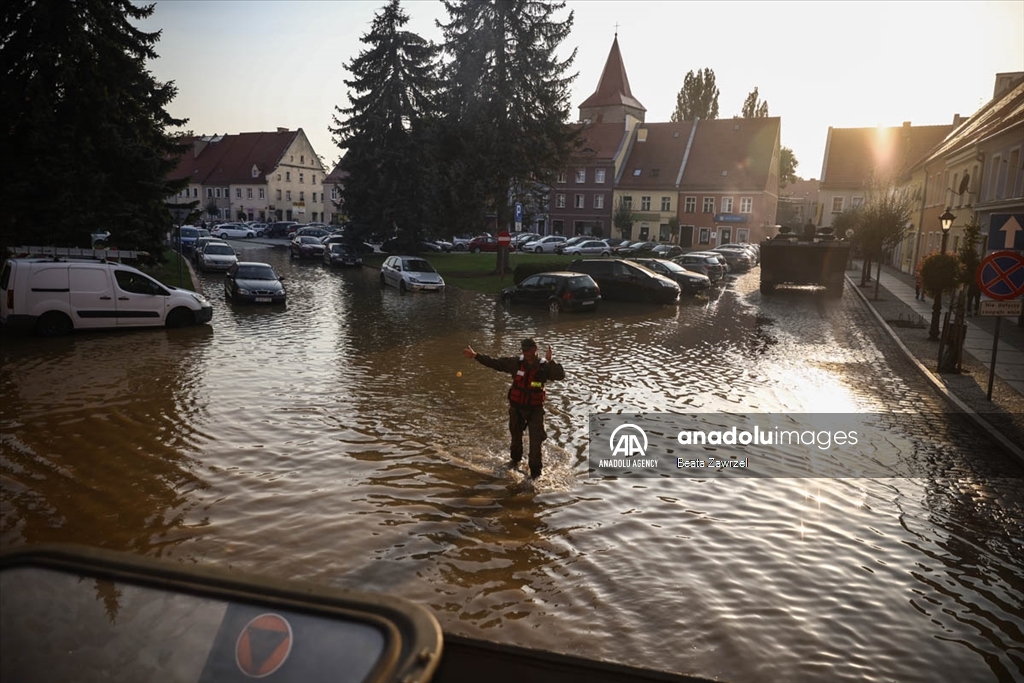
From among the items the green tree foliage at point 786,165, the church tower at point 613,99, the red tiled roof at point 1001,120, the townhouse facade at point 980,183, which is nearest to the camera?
the townhouse facade at point 980,183

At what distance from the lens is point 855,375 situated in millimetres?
14477

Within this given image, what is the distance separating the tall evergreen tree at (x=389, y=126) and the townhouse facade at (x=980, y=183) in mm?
27054

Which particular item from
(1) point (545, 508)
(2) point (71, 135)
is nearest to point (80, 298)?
(2) point (71, 135)

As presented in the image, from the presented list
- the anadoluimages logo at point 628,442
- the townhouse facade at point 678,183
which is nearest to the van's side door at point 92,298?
the anadoluimages logo at point 628,442

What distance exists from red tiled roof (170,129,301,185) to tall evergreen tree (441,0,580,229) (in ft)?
177

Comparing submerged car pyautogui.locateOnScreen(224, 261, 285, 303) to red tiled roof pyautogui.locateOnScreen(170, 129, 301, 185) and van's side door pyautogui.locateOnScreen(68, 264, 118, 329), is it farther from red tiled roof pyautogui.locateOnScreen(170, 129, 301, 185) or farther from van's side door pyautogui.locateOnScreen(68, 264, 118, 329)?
red tiled roof pyautogui.locateOnScreen(170, 129, 301, 185)

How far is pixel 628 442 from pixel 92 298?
1343 centimetres

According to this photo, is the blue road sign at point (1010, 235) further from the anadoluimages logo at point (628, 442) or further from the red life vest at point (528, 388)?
the red life vest at point (528, 388)

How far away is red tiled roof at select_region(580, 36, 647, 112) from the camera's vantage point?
7269cm

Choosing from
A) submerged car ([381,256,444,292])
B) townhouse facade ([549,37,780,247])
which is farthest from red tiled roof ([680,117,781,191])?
submerged car ([381,256,444,292])

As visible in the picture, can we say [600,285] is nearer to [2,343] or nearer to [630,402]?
[630,402]

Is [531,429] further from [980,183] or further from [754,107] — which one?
[754,107]

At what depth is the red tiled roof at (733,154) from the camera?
61.9m

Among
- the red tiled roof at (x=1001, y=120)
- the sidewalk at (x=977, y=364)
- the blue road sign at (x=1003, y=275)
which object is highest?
the red tiled roof at (x=1001, y=120)
